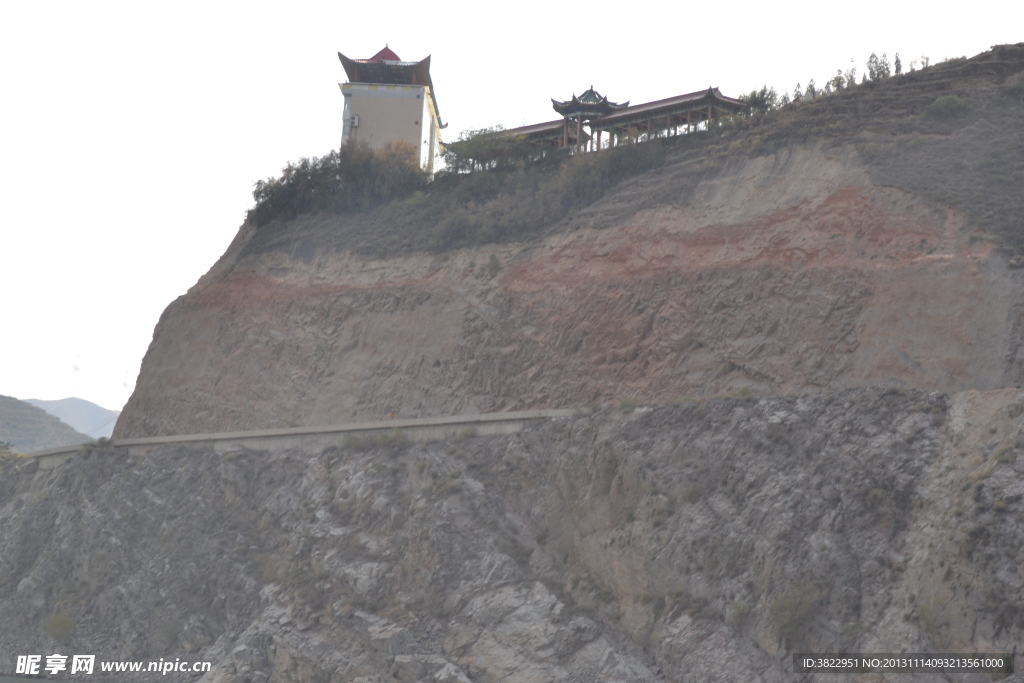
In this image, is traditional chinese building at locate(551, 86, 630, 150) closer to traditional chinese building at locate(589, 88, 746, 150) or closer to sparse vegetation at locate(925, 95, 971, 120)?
traditional chinese building at locate(589, 88, 746, 150)

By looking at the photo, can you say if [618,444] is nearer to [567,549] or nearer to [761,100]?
[567,549]

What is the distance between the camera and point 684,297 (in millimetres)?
23703

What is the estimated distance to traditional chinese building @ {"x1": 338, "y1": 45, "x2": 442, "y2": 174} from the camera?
3728cm

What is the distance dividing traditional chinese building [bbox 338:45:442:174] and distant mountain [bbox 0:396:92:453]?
201 ft

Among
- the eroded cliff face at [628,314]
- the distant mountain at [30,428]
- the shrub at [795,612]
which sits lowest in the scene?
the distant mountain at [30,428]

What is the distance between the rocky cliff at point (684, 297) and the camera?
20.7 metres

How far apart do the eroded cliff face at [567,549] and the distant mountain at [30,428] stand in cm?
6857

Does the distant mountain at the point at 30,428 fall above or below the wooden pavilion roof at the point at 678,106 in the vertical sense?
below

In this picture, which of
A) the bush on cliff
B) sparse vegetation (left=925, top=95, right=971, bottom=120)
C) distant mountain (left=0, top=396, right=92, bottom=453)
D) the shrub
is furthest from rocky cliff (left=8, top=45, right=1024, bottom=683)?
distant mountain (left=0, top=396, right=92, bottom=453)

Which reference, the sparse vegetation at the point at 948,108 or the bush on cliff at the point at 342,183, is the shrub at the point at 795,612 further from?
the bush on cliff at the point at 342,183

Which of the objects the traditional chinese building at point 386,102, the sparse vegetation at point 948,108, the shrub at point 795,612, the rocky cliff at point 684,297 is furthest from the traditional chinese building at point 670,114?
the shrub at point 795,612

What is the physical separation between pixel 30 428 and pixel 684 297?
280 ft

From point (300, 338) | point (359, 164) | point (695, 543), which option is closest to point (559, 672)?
point (695, 543)

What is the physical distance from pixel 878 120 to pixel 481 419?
39.1ft
